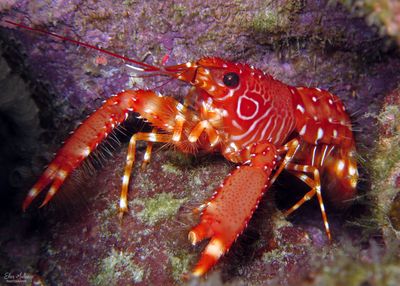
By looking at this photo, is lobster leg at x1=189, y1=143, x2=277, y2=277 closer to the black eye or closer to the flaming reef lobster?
the flaming reef lobster

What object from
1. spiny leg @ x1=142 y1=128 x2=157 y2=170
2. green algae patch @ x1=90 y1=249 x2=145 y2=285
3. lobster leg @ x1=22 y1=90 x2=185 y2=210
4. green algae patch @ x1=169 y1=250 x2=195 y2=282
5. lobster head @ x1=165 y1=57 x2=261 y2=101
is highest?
lobster head @ x1=165 y1=57 x2=261 y2=101

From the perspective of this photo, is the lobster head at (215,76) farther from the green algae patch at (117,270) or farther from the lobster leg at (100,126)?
the green algae patch at (117,270)

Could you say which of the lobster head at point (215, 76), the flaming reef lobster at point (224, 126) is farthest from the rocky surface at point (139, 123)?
the lobster head at point (215, 76)

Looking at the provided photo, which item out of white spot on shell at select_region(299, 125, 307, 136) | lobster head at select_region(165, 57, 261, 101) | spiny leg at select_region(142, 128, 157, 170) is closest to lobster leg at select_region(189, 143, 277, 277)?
lobster head at select_region(165, 57, 261, 101)

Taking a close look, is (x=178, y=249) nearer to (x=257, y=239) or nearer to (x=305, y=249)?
(x=257, y=239)

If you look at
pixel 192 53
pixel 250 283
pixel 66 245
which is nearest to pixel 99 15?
pixel 192 53

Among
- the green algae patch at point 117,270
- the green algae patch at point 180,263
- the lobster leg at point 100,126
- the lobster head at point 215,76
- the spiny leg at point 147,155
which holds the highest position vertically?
the lobster head at point 215,76
